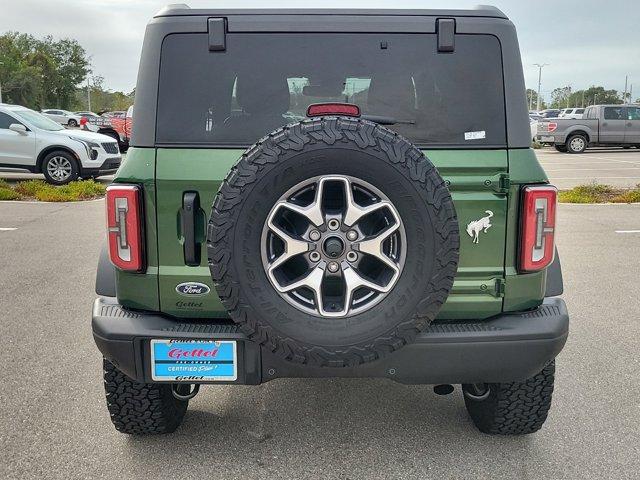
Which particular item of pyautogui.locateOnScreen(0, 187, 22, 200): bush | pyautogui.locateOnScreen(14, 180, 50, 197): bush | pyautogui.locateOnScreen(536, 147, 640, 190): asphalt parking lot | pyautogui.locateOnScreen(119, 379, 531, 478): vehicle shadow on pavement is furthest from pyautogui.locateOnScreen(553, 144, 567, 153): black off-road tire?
pyautogui.locateOnScreen(119, 379, 531, 478): vehicle shadow on pavement

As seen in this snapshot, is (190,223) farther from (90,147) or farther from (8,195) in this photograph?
(90,147)

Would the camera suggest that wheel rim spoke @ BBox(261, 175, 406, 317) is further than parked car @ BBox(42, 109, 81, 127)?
No

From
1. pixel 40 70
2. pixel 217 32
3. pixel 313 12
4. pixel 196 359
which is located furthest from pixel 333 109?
pixel 40 70

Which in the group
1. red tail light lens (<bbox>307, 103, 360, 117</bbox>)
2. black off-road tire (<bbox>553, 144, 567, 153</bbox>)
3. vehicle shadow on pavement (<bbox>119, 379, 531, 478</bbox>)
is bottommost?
vehicle shadow on pavement (<bbox>119, 379, 531, 478</bbox>)

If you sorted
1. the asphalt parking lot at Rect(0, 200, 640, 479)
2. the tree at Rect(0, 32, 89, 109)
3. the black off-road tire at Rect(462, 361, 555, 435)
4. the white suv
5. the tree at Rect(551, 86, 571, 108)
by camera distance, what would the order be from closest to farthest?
the asphalt parking lot at Rect(0, 200, 640, 479) → the black off-road tire at Rect(462, 361, 555, 435) → the white suv → the tree at Rect(0, 32, 89, 109) → the tree at Rect(551, 86, 571, 108)

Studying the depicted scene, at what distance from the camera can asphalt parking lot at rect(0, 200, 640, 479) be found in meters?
2.81

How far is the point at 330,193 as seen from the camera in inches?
94.1

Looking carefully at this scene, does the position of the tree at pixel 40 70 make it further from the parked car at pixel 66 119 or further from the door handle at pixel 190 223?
the door handle at pixel 190 223

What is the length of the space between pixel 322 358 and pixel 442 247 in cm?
59

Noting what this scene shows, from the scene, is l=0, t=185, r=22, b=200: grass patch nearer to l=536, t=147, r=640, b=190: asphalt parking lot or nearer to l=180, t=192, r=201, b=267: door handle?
l=180, t=192, r=201, b=267: door handle

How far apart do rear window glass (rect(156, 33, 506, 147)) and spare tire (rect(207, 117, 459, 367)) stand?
0.42 metres

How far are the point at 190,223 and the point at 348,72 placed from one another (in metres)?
0.91

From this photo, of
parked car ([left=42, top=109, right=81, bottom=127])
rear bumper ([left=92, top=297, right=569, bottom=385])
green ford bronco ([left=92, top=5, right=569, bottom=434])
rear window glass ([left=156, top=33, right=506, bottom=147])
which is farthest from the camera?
parked car ([left=42, top=109, right=81, bottom=127])

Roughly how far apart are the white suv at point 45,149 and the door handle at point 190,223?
11.9 metres
